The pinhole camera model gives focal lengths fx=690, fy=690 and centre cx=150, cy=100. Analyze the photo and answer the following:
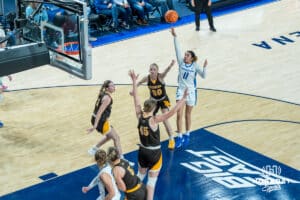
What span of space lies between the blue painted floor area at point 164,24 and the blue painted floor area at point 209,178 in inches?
262

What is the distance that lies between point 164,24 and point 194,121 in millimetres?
6640

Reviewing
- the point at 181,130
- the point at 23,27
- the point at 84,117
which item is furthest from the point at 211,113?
the point at 23,27

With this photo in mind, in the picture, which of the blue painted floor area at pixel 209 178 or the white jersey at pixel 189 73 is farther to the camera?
the white jersey at pixel 189 73

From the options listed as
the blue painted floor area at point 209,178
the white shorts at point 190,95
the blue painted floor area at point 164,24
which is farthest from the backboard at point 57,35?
the blue painted floor area at point 164,24

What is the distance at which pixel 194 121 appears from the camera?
13.1 metres

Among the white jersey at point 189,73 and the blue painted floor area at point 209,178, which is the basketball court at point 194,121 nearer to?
the blue painted floor area at point 209,178

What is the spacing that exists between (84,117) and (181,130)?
223 centimetres

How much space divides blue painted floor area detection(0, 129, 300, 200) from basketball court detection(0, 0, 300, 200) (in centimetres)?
2

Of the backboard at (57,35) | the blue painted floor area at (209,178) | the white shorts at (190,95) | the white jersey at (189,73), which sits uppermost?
the backboard at (57,35)

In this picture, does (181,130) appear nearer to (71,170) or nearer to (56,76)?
(71,170)

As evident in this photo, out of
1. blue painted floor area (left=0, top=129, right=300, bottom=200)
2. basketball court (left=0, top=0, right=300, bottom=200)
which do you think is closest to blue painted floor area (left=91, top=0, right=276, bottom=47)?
basketball court (left=0, top=0, right=300, bottom=200)

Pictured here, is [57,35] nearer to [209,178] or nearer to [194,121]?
[209,178]

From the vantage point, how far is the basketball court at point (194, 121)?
10969mm

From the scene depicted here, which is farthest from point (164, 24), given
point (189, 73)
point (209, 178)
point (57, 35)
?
point (57, 35)
